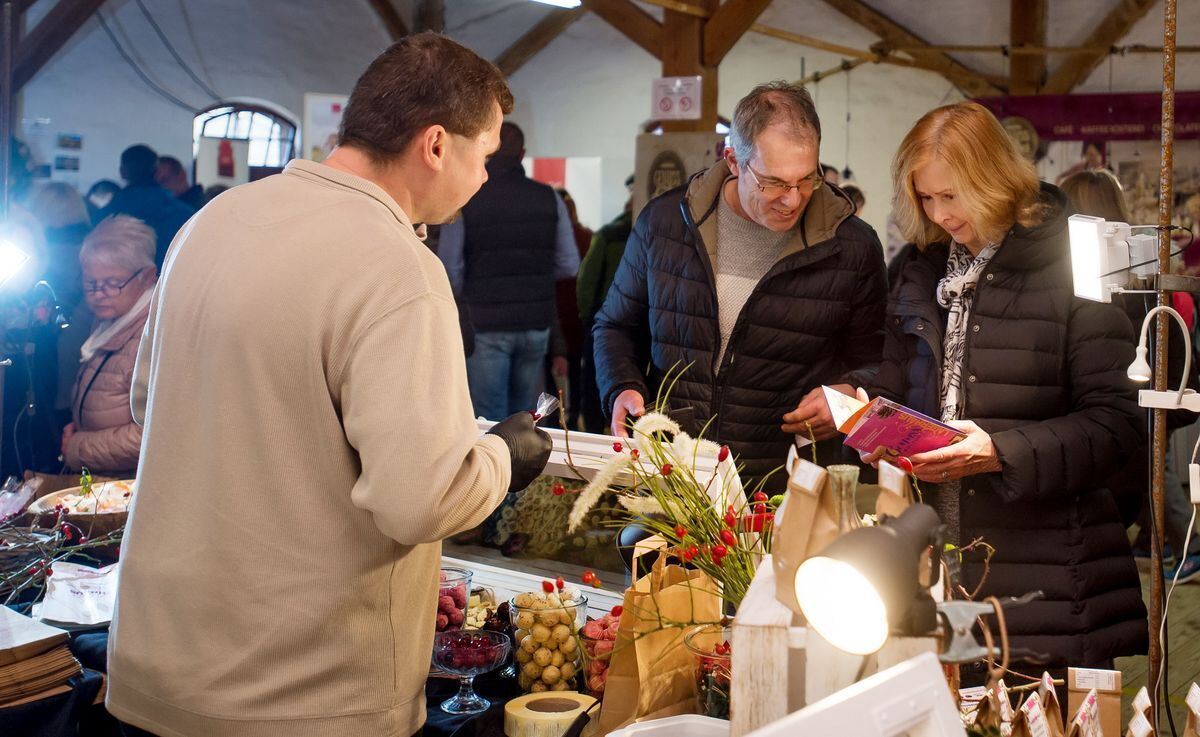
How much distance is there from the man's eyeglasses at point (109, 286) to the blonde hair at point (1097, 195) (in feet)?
10.1

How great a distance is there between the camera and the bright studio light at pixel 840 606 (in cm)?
106

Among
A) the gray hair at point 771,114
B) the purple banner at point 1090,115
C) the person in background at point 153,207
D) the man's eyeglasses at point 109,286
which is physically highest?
the purple banner at point 1090,115

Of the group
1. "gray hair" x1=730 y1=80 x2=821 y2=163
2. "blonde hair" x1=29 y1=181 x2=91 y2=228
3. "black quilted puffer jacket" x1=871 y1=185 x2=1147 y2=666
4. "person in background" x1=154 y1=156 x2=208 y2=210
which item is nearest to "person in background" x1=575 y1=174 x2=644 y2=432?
"blonde hair" x1=29 y1=181 x2=91 y2=228

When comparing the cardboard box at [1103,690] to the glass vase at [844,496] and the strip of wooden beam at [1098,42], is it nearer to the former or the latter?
the glass vase at [844,496]

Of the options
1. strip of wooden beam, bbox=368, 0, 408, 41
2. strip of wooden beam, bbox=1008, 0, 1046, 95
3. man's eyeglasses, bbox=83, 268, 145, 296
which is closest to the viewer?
man's eyeglasses, bbox=83, 268, 145, 296

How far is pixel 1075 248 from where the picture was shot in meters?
1.98

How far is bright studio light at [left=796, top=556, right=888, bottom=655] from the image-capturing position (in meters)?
1.06

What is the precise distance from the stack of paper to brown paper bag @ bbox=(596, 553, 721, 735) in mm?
1088

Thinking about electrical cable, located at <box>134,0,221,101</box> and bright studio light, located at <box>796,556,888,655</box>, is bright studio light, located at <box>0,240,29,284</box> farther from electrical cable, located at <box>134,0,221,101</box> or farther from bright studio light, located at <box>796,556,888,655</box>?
electrical cable, located at <box>134,0,221,101</box>

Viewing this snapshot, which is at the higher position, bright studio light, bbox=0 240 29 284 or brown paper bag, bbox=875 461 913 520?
bright studio light, bbox=0 240 29 284

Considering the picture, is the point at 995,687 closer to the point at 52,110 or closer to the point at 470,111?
the point at 470,111

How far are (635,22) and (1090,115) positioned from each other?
3474 mm

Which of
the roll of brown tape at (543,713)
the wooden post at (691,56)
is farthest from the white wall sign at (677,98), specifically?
the roll of brown tape at (543,713)

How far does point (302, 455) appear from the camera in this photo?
1.49 meters
